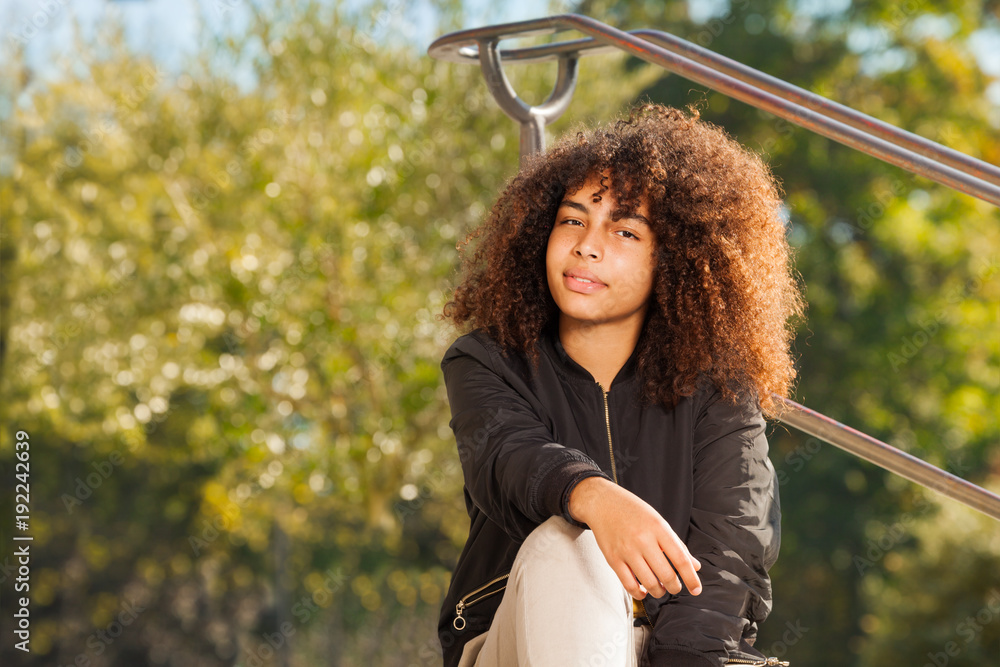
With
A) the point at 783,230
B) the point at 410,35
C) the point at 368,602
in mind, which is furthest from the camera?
the point at 368,602

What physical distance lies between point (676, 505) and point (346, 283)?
392cm

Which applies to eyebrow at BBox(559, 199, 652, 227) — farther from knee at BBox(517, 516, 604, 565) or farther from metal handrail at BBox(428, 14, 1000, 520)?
knee at BBox(517, 516, 604, 565)

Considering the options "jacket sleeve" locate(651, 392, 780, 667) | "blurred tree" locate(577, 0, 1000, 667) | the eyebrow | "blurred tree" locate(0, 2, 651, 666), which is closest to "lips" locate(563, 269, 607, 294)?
the eyebrow

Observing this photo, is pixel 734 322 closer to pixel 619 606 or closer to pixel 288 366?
pixel 619 606

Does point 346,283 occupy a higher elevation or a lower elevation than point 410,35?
lower

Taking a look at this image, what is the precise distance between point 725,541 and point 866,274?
9.03m

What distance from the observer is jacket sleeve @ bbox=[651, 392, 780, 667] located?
1205 millimetres

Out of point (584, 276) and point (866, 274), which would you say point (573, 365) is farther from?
point (866, 274)

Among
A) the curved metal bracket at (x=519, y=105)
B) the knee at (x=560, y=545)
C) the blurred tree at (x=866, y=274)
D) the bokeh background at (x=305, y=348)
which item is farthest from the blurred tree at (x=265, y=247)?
the blurred tree at (x=866, y=274)

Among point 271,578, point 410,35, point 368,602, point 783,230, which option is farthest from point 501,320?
point 271,578

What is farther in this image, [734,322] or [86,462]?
[86,462]

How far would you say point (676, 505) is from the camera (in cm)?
135

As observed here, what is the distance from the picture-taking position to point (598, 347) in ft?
4.93

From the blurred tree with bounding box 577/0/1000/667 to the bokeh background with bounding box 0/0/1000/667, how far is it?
4cm
